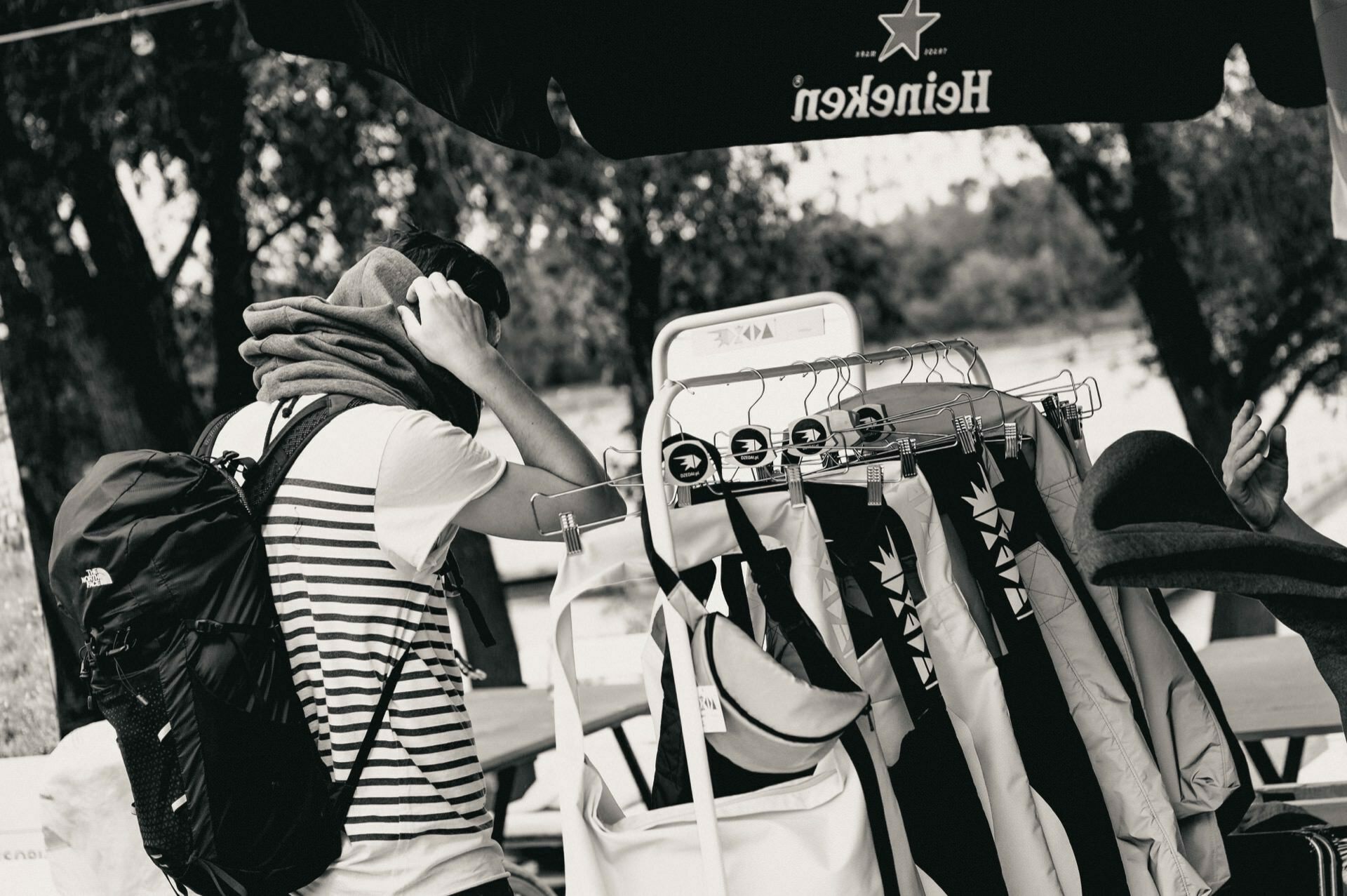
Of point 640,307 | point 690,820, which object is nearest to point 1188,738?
point 690,820

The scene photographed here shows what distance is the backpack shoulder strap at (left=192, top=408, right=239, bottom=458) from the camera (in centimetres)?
179

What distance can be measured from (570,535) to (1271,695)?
2.48 meters

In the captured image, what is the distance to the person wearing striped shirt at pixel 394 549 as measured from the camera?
62.7 inches

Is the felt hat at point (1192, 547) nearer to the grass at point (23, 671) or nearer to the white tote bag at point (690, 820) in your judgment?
the white tote bag at point (690, 820)

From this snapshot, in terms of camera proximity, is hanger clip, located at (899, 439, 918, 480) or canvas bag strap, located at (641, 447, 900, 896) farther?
hanger clip, located at (899, 439, 918, 480)

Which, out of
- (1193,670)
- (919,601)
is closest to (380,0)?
(919,601)

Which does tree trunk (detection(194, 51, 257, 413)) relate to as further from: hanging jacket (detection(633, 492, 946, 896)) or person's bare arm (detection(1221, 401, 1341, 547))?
person's bare arm (detection(1221, 401, 1341, 547))

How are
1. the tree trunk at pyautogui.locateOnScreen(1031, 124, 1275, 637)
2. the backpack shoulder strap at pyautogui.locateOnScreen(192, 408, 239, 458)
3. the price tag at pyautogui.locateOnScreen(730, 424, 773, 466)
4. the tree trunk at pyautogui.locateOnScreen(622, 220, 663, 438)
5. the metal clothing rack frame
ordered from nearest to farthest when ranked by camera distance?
the metal clothing rack frame → the price tag at pyautogui.locateOnScreen(730, 424, 773, 466) → the backpack shoulder strap at pyautogui.locateOnScreen(192, 408, 239, 458) → the tree trunk at pyautogui.locateOnScreen(1031, 124, 1275, 637) → the tree trunk at pyautogui.locateOnScreen(622, 220, 663, 438)

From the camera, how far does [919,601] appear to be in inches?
69.5

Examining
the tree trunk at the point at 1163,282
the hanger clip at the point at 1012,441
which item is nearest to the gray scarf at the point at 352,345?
the hanger clip at the point at 1012,441

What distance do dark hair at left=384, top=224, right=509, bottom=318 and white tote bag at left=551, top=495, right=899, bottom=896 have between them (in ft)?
1.56

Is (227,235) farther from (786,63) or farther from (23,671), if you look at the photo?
(786,63)

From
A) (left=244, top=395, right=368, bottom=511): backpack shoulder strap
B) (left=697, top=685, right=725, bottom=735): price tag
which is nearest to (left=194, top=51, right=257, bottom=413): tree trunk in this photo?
(left=244, top=395, right=368, bottom=511): backpack shoulder strap

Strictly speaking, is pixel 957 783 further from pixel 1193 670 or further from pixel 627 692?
pixel 627 692
